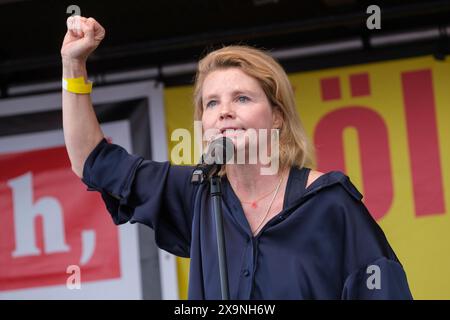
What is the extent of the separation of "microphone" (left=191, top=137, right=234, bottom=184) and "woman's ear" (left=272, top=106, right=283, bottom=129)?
1.22ft

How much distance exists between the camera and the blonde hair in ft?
9.43

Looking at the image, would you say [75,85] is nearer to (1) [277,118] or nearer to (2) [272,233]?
(1) [277,118]

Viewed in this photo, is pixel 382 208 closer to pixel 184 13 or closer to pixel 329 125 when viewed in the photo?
pixel 329 125

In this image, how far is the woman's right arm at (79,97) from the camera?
9.02 feet

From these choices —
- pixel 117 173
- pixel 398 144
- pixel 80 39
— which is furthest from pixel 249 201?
pixel 398 144

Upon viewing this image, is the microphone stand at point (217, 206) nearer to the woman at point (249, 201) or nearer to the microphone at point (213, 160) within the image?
the microphone at point (213, 160)

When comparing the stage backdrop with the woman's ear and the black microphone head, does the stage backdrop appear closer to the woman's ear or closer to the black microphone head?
the woman's ear

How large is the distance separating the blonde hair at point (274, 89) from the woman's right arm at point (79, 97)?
359mm

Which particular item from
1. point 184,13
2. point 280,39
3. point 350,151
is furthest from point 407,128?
point 184,13

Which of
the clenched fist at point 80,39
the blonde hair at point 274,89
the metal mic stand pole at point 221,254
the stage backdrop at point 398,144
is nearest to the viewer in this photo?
the metal mic stand pole at point 221,254

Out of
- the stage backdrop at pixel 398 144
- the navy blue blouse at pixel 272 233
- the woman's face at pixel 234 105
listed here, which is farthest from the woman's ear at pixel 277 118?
the stage backdrop at pixel 398 144

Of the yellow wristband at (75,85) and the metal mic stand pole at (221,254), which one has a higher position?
the yellow wristband at (75,85)

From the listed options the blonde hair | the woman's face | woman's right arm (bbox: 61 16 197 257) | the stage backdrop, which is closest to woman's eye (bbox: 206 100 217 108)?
the woman's face

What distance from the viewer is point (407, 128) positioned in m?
4.73
